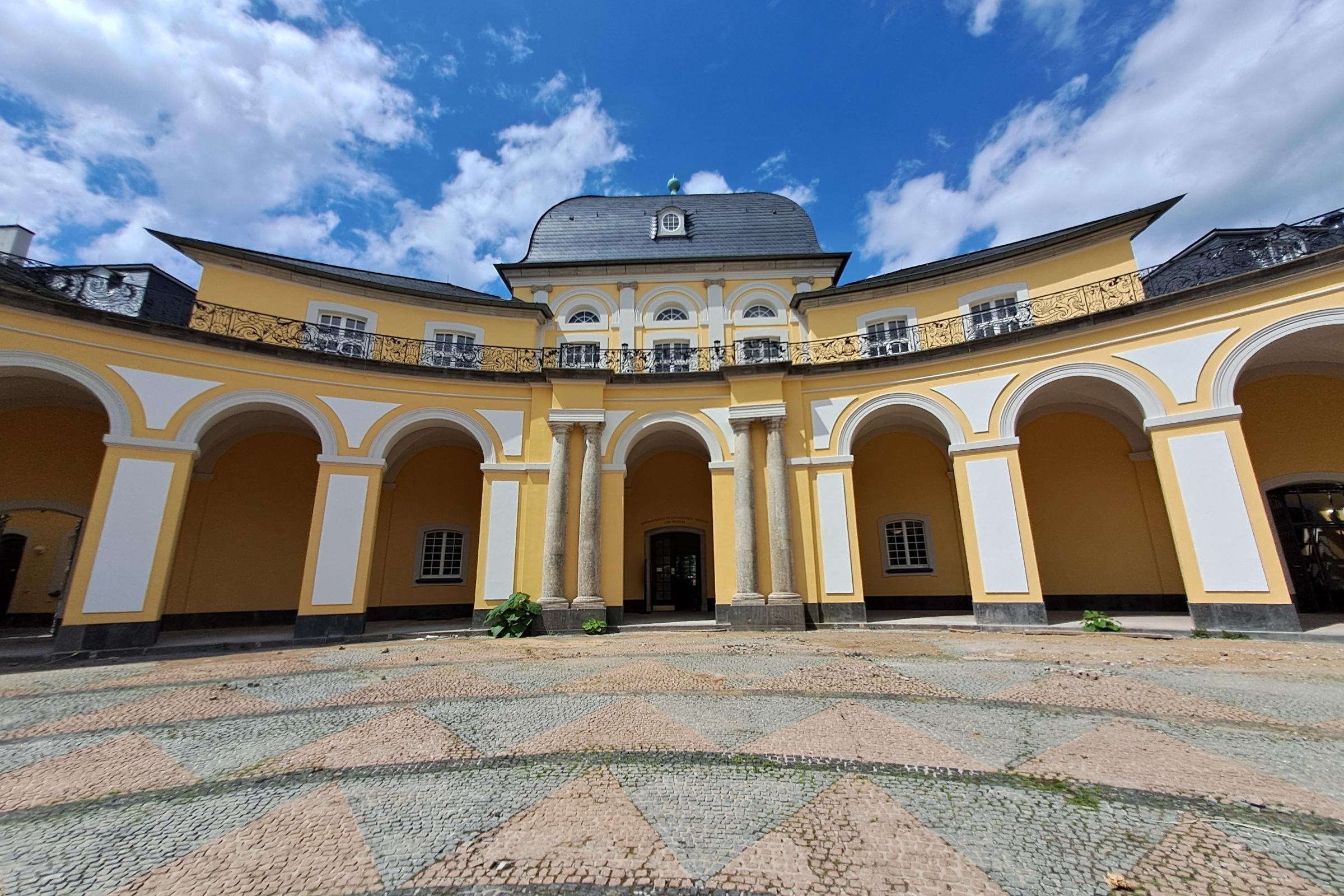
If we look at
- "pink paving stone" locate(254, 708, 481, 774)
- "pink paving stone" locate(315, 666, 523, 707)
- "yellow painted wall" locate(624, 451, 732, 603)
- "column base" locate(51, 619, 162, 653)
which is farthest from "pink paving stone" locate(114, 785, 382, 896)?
"yellow painted wall" locate(624, 451, 732, 603)

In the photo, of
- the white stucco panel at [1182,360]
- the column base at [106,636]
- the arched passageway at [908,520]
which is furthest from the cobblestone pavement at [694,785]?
the arched passageway at [908,520]

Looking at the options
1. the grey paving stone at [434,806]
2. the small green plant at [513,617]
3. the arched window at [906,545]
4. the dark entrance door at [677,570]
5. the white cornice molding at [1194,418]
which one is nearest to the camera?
the grey paving stone at [434,806]

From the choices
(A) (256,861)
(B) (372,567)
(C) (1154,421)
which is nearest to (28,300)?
(B) (372,567)

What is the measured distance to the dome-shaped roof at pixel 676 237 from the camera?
18.5 metres

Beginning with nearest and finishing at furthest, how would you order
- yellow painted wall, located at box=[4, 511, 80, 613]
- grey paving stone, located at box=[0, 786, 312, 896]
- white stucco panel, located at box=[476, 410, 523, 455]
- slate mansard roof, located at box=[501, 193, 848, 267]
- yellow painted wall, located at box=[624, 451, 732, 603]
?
grey paving stone, located at box=[0, 786, 312, 896] → white stucco panel, located at box=[476, 410, 523, 455] → yellow painted wall, located at box=[4, 511, 80, 613] → yellow painted wall, located at box=[624, 451, 732, 603] → slate mansard roof, located at box=[501, 193, 848, 267]

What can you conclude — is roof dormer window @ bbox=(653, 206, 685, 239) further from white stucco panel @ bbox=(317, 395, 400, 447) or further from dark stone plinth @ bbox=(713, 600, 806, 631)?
dark stone plinth @ bbox=(713, 600, 806, 631)

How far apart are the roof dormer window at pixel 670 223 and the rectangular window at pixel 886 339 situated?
7942 millimetres

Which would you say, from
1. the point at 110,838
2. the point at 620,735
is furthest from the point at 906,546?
the point at 110,838

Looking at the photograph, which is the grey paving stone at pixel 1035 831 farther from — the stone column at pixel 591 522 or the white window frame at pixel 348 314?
the white window frame at pixel 348 314

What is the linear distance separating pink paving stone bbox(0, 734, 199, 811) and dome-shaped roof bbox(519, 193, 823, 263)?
15927 millimetres

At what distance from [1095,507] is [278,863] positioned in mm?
17161

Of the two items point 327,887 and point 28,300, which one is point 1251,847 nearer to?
point 327,887

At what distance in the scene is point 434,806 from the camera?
334 centimetres

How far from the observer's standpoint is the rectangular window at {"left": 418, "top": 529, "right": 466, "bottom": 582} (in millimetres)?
15805
